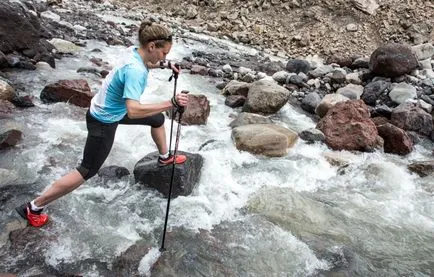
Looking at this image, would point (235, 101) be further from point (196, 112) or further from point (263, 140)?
point (263, 140)

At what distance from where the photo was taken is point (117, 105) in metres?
4.73

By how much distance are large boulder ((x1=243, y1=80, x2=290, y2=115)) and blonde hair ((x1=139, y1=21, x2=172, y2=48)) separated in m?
6.12

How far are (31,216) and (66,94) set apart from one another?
15.3 feet

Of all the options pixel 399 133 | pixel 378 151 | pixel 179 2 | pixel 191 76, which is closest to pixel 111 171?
pixel 378 151

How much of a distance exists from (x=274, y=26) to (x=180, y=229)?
18.1m

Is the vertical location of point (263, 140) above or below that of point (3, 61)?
above

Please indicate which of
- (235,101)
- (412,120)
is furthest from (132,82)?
(412,120)

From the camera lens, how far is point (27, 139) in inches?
291

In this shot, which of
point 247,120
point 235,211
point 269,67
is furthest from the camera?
point 269,67

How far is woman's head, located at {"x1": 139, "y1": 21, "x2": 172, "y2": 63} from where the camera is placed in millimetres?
4359

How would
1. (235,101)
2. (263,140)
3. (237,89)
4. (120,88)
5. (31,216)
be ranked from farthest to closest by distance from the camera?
(237,89)
(235,101)
(263,140)
(31,216)
(120,88)

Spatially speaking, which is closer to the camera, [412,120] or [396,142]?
[396,142]

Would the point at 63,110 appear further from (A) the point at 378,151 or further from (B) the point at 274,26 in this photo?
(B) the point at 274,26

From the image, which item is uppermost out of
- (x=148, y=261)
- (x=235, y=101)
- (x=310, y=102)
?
(x=148, y=261)
